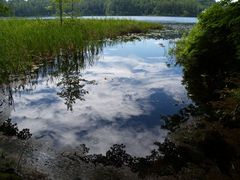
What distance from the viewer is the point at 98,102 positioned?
8133 mm

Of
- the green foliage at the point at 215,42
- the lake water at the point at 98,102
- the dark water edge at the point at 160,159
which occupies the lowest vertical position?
the lake water at the point at 98,102

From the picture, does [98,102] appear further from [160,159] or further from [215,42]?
[215,42]

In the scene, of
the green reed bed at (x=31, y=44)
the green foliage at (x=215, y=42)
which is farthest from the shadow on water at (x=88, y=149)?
the green foliage at (x=215, y=42)

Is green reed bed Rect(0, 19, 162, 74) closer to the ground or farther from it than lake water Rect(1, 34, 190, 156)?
farther from it

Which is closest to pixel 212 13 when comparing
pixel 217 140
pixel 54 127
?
pixel 217 140

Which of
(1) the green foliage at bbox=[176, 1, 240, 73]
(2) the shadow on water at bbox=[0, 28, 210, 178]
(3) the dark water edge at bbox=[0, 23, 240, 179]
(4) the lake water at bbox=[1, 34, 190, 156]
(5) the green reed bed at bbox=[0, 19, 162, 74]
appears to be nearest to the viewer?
(3) the dark water edge at bbox=[0, 23, 240, 179]

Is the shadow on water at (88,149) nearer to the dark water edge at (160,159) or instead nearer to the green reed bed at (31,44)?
the dark water edge at (160,159)

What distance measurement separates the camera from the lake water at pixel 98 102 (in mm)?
6082

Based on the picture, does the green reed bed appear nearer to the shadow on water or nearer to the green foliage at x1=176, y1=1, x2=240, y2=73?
the shadow on water

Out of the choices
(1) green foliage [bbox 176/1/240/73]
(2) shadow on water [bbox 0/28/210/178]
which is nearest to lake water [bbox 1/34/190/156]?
(2) shadow on water [bbox 0/28/210/178]

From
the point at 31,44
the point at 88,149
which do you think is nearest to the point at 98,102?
the point at 88,149

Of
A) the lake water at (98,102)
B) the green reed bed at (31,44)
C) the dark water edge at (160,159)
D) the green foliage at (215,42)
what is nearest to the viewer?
the dark water edge at (160,159)

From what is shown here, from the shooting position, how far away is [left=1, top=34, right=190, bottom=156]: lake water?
6.08 metres

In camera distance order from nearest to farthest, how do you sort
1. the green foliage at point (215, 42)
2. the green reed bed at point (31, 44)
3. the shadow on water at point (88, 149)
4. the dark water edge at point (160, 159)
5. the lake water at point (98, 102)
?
the dark water edge at point (160, 159) → the shadow on water at point (88, 149) → the lake water at point (98, 102) → the green foliage at point (215, 42) → the green reed bed at point (31, 44)
